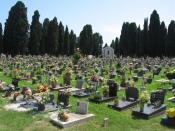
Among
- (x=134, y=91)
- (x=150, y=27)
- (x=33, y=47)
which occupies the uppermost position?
(x=150, y=27)

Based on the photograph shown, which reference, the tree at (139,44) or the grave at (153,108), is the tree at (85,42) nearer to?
the tree at (139,44)

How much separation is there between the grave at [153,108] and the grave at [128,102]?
793mm

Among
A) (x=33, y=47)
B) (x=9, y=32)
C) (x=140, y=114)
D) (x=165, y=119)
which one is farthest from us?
(x=33, y=47)

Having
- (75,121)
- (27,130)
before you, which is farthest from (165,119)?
(27,130)

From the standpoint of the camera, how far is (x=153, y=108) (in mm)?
13852

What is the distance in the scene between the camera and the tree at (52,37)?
2277 inches

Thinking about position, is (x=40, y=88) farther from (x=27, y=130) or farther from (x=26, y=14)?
(x=26, y=14)

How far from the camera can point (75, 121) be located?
468 inches

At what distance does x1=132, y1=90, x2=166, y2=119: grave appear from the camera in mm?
13076

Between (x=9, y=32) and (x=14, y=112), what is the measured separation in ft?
130

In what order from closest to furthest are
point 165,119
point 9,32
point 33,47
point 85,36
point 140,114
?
1. point 165,119
2. point 140,114
3. point 9,32
4. point 33,47
5. point 85,36

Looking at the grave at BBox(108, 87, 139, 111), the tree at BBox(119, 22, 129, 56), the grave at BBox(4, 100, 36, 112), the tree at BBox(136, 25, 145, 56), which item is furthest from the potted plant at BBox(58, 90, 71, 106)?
the tree at BBox(119, 22, 129, 56)

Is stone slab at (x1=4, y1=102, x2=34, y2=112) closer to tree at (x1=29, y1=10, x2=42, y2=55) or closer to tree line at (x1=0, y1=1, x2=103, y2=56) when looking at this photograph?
tree line at (x1=0, y1=1, x2=103, y2=56)

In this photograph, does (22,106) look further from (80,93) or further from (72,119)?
(80,93)
